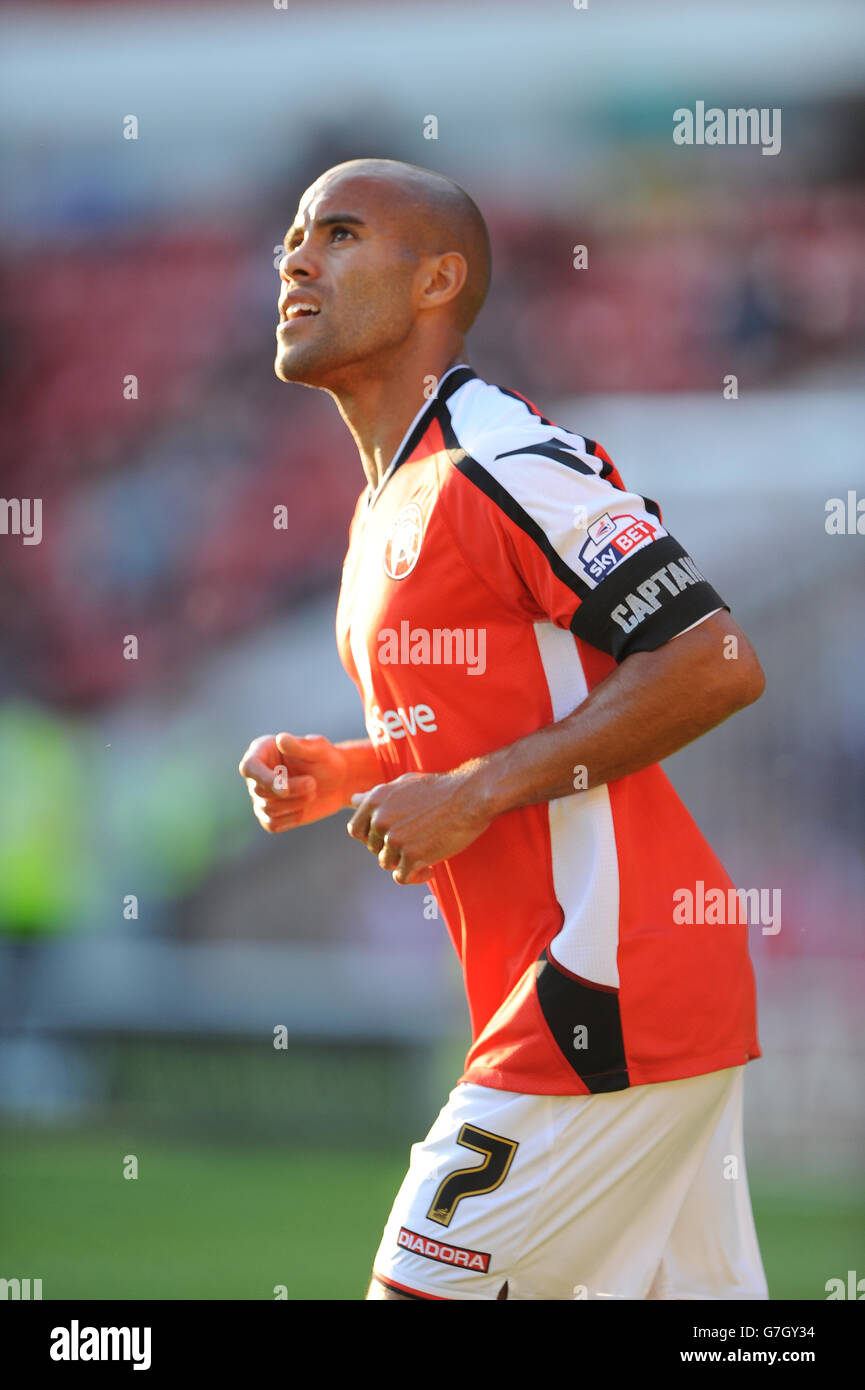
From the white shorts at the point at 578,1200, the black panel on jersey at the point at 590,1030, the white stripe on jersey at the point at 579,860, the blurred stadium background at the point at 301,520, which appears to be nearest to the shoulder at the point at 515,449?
the white stripe on jersey at the point at 579,860

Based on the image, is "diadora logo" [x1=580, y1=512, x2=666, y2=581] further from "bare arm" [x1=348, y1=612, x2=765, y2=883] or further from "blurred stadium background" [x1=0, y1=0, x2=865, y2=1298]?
"blurred stadium background" [x1=0, y1=0, x2=865, y2=1298]

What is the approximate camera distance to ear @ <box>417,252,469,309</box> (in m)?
2.52

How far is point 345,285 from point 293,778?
82 cm

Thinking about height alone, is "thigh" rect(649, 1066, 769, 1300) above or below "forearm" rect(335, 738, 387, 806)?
below

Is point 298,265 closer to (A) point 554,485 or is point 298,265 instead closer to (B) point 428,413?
(B) point 428,413

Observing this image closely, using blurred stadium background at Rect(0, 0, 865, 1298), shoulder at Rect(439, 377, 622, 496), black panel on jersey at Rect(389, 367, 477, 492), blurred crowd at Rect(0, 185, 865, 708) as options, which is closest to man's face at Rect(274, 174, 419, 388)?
black panel on jersey at Rect(389, 367, 477, 492)

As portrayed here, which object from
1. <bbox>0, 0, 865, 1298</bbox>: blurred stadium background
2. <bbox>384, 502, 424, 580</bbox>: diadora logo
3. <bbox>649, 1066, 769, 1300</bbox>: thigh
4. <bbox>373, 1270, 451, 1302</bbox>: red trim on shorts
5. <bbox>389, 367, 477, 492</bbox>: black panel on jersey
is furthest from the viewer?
<bbox>0, 0, 865, 1298</bbox>: blurred stadium background

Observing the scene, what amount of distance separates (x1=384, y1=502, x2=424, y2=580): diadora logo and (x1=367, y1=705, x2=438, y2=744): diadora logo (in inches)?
8.2

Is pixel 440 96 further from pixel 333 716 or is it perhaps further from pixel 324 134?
pixel 333 716

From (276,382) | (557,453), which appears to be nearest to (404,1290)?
(557,453)

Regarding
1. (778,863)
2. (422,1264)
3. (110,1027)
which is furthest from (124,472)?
(422,1264)

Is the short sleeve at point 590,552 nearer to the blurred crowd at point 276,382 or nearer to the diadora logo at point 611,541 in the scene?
the diadora logo at point 611,541

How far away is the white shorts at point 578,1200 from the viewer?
2.03m

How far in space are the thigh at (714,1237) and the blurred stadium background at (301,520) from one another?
3.40 m
